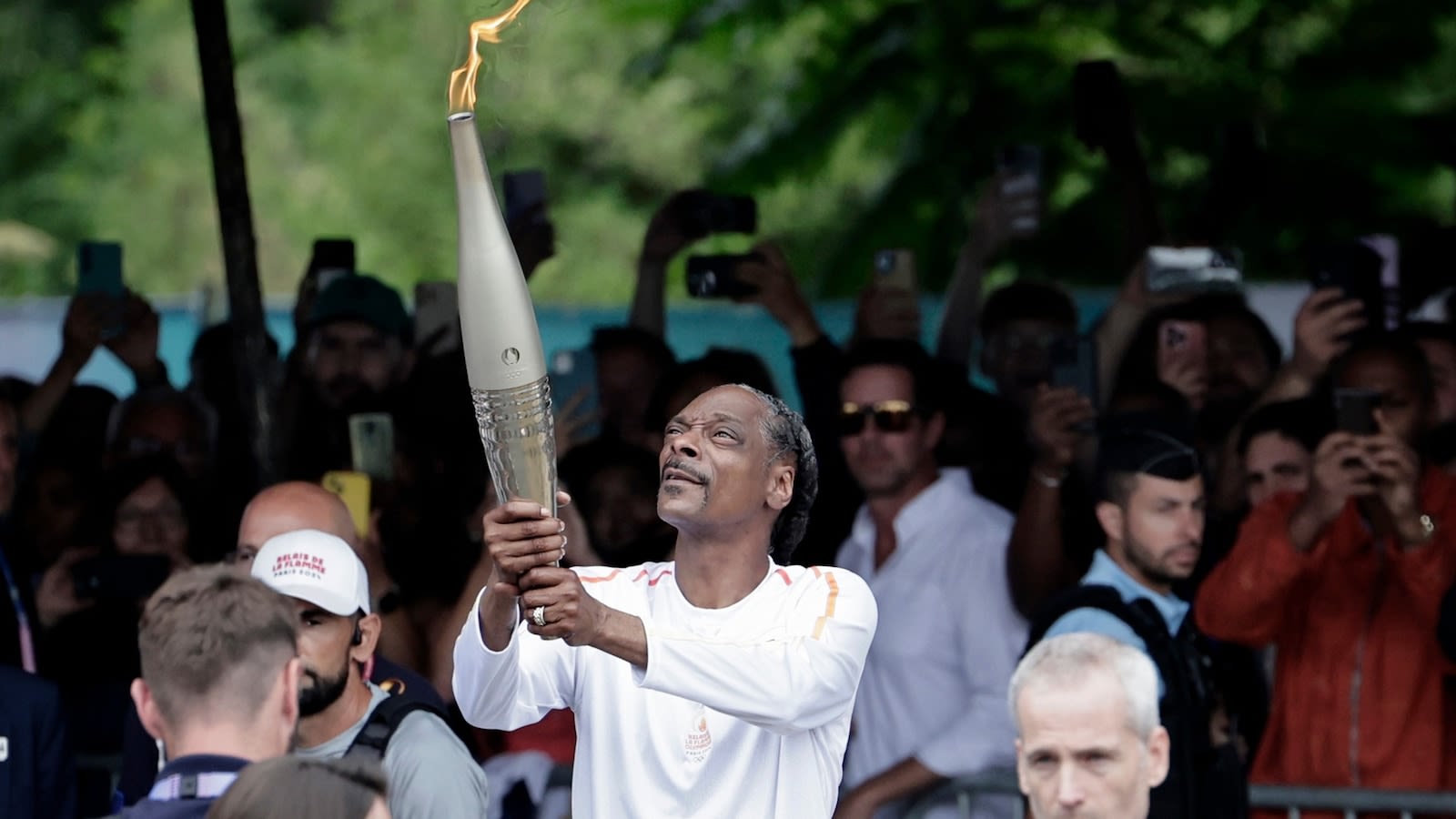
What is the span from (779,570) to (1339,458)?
1.90 m

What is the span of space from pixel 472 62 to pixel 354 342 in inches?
153

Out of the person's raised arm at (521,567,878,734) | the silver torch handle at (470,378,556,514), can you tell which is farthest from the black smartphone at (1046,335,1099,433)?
the silver torch handle at (470,378,556,514)

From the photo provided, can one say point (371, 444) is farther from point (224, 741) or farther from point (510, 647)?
point (224, 741)

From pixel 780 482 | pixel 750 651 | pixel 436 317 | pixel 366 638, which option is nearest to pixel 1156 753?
pixel 750 651

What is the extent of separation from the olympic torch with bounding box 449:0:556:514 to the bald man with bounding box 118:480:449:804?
149 cm

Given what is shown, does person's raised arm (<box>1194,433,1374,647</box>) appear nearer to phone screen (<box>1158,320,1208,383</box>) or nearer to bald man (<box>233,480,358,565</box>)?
phone screen (<box>1158,320,1208,383</box>)

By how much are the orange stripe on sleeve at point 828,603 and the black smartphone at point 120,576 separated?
9.11 ft

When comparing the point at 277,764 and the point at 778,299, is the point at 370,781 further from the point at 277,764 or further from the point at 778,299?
the point at 778,299

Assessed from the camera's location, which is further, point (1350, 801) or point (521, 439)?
point (1350, 801)

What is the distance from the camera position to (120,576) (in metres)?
6.51

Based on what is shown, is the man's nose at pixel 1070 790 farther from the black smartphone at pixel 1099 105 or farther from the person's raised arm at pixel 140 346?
the person's raised arm at pixel 140 346

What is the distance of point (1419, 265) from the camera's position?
26.5 feet

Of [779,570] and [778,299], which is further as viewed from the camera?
[778,299]

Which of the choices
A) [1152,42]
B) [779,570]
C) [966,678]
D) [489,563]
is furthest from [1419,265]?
[779,570]
